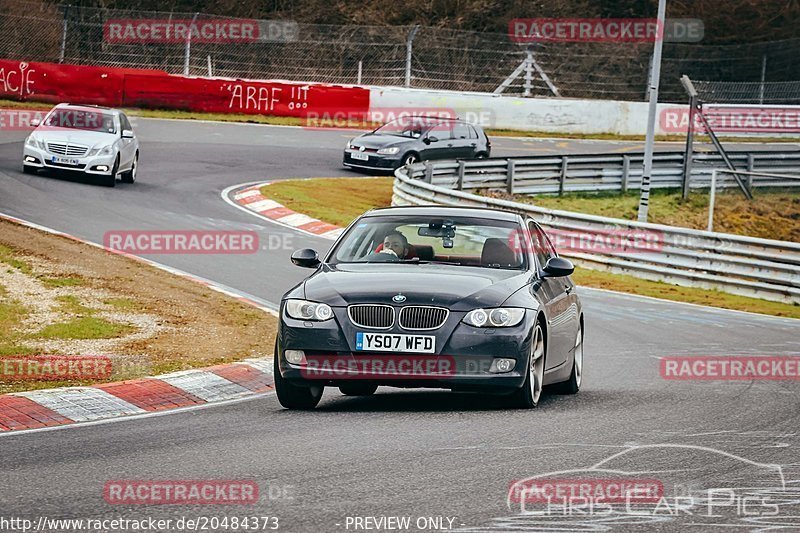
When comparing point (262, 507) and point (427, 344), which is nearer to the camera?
point (262, 507)

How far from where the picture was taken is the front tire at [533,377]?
9805mm

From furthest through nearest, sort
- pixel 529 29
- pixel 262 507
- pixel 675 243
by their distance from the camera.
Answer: pixel 529 29 < pixel 675 243 < pixel 262 507

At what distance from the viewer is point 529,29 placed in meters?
53.5

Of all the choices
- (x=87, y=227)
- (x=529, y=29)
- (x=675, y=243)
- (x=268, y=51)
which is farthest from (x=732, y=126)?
(x=87, y=227)

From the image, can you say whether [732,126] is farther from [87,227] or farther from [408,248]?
[408,248]

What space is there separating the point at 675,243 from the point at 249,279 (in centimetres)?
824

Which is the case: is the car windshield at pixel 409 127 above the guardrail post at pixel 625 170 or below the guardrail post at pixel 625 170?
above

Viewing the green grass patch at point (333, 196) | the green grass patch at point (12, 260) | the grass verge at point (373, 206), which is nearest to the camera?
the green grass patch at point (12, 260)

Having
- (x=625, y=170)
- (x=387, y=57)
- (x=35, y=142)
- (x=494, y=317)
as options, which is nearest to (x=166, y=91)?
(x=387, y=57)

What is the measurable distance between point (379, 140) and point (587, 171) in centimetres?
513
